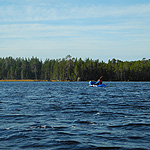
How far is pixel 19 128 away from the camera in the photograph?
15414 millimetres

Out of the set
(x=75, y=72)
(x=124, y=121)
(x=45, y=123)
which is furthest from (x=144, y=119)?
(x=75, y=72)

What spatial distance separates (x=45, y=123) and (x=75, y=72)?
595 ft

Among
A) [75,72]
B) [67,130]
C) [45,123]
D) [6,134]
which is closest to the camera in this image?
[6,134]

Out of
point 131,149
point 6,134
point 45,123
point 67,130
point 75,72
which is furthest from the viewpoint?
point 75,72

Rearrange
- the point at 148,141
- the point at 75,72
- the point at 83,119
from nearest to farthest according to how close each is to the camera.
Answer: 1. the point at 148,141
2. the point at 83,119
3. the point at 75,72

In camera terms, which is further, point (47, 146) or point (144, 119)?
point (144, 119)

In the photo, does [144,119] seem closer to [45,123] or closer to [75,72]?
[45,123]

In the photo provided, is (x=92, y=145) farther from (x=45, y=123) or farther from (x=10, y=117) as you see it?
(x=10, y=117)

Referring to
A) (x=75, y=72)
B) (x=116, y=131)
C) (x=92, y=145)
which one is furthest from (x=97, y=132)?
(x=75, y=72)

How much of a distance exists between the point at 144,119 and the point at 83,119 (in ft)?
14.0

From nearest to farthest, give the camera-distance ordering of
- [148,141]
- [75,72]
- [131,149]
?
1. [131,149]
2. [148,141]
3. [75,72]

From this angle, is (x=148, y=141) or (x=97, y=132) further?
(x=97, y=132)

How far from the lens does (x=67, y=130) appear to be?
1482 cm

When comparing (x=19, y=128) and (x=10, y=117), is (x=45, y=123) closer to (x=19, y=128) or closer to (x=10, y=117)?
(x=19, y=128)
